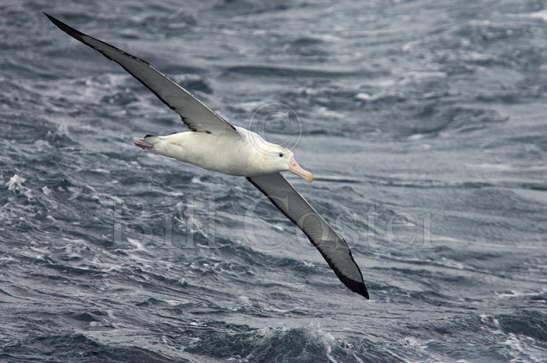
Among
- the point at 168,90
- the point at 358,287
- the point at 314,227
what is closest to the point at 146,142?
the point at 168,90

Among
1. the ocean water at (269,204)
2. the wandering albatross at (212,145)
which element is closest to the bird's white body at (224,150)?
the wandering albatross at (212,145)

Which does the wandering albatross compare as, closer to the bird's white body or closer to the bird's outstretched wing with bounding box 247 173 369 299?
the bird's white body

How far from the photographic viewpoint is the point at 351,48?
1233 inches

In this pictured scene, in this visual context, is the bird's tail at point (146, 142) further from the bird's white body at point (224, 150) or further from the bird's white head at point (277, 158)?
the bird's white head at point (277, 158)

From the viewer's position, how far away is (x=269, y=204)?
18812mm

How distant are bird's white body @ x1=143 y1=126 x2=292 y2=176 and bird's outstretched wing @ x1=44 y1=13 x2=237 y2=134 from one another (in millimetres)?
128

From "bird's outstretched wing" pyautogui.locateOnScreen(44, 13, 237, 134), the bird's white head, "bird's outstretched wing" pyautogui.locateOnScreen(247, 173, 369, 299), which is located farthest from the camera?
"bird's outstretched wing" pyautogui.locateOnScreen(247, 173, 369, 299)

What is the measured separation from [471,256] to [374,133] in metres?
6.37

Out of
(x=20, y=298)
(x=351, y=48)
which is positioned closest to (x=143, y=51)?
(x=351, y=48)

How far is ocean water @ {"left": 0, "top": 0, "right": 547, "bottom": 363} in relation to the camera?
13.4m

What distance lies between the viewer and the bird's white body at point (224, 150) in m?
11.6

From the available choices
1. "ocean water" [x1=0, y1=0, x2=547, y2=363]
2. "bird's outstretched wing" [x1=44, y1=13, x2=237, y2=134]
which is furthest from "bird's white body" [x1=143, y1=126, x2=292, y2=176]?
"ocean water" [x1=0, y1=0, x2=547, y2=363]

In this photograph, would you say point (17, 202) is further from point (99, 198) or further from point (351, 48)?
point (351, 48)

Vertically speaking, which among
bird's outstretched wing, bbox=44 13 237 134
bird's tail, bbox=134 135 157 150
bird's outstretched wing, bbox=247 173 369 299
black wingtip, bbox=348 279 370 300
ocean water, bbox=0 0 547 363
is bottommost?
ocean water, bbox=0 0 547 363
